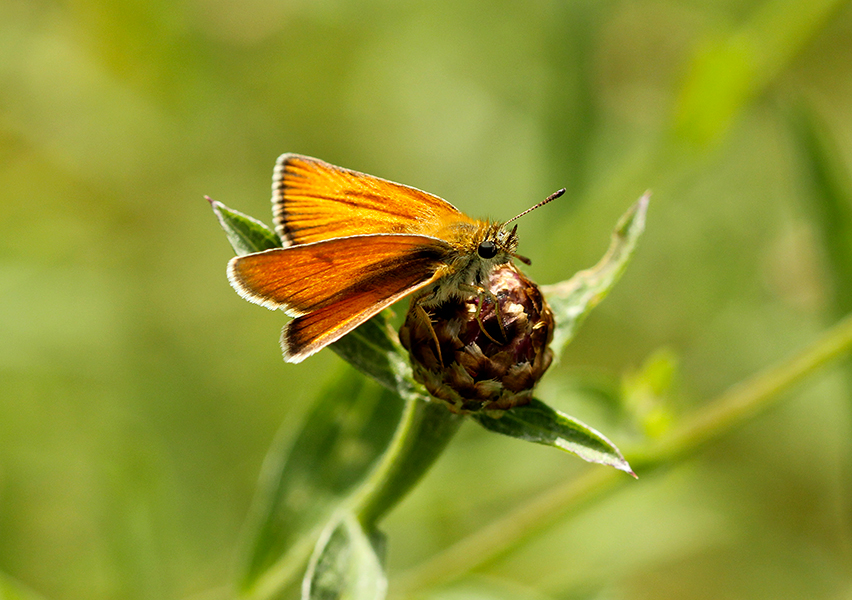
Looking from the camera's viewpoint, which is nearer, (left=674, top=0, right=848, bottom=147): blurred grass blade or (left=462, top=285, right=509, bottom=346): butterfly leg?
(left=462, top=285, right=509, bottom=346): butterfly leg

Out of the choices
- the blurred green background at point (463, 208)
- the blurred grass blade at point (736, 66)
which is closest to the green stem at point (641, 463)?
the blurred green background at point (463, 208)

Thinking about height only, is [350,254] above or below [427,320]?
above

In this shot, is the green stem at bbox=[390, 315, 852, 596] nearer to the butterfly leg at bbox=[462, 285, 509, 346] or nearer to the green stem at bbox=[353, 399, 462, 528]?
the green stem at bbox=[353, 399, 462, 528]

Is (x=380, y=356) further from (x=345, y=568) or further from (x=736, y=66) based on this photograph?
(x=736, y=66)

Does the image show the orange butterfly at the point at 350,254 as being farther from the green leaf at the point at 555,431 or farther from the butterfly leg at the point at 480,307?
the green leaf at the point at 555,431

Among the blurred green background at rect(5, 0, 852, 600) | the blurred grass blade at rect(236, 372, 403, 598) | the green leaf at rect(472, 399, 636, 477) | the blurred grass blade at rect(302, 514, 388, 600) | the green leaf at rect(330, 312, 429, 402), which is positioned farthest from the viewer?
the blurred green background at rect(5, 0, 852, 600)

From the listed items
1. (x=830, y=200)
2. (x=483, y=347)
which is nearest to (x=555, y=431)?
(x=483, y=347)

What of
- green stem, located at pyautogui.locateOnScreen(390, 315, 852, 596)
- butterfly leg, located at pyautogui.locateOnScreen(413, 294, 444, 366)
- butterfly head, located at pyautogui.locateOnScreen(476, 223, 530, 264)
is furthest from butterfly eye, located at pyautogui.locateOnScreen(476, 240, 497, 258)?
green stem, located at pyautogui.locateOnScreen(390, 315, 852, 596)

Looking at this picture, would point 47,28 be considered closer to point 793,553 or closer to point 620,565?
point 620,565
